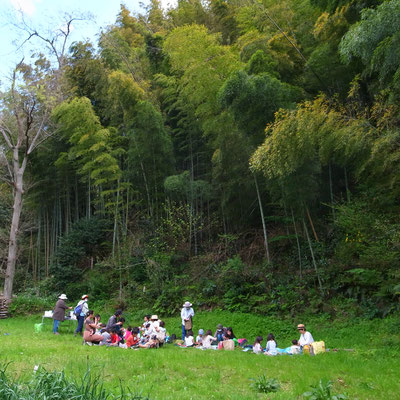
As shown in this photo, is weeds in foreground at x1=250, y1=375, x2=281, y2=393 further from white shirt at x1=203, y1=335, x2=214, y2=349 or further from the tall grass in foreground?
white shirt at x1=203, y1=335, x2=214, y2=349

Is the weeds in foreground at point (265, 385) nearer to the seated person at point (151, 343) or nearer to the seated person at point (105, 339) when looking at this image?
the seated person at point (151, 343)

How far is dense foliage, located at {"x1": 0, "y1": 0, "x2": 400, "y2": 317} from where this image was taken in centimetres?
855

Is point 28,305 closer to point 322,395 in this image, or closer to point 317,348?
point 317,348

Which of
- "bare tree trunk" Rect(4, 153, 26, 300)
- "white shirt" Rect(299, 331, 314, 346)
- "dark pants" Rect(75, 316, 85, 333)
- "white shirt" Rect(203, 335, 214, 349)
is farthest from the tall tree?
"white shirt" Rect(299, 331, 314, 346)

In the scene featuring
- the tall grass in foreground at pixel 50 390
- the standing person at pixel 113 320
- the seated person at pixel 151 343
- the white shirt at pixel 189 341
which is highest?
the tall grass in foreground at pixel 50 390

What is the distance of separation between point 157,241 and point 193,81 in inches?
247

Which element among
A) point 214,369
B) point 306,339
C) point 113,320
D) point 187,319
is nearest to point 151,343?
point 113,320

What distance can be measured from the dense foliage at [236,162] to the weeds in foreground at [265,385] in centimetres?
483

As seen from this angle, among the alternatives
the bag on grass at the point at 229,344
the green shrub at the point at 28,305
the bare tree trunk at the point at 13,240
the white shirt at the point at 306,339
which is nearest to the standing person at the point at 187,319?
the bag on grass at the point at 229,344

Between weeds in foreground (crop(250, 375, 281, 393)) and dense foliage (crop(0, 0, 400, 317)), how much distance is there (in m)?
4.83

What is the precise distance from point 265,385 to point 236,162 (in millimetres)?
9267

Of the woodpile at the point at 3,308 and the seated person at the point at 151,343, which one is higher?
the woodpile at the point at 3,308

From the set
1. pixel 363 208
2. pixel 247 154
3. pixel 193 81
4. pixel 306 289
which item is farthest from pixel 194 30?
pixel 306 289

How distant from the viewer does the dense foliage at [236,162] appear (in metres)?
8.55
